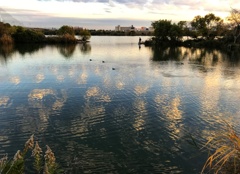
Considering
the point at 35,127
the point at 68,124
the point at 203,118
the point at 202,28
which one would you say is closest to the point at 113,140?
the point at 68,124

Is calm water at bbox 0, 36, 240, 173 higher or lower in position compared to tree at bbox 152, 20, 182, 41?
lower

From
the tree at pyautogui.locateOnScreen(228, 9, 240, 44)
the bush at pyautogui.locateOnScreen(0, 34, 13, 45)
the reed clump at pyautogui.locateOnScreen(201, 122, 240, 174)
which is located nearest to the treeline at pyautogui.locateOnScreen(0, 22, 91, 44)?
the bush at pyautogui.locateOnScreen(0, 34, 13, 45)

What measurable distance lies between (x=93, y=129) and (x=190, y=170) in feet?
16.6

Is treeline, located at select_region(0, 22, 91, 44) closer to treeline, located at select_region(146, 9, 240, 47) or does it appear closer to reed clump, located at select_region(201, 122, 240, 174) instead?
treeline, located at select_region(146, 9, 240, 47)

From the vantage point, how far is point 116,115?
48.1 feet

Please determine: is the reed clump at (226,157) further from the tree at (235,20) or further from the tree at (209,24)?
the tree at (209,24)

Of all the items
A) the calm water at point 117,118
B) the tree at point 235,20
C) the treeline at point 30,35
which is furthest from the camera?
the treeline at point 30,35

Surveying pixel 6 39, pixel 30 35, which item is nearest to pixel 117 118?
pixel 6 39

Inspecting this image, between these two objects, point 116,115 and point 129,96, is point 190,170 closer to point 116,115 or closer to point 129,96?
point 116,115

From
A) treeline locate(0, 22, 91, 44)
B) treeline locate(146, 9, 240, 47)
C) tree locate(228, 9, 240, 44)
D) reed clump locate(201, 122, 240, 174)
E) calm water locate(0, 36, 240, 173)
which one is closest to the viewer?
reed clump locate(201, 122, 240, 174)

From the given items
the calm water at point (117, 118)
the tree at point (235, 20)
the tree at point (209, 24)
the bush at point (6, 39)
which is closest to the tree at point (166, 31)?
the tree at point (209, 24)

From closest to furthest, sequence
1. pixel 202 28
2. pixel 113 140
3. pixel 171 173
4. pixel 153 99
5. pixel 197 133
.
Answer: pixel 171 173
pixel 113 140
pixel 197 133
pixel 153 99
pixel 202 28

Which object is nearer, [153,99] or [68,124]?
[68,124]

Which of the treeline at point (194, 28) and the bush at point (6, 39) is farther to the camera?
the treeline at point (194, 28)
